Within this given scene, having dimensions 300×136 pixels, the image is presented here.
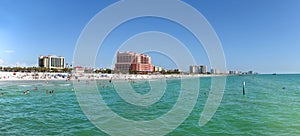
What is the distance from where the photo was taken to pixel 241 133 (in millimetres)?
11812

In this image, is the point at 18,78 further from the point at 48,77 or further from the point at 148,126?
the point at 148,126

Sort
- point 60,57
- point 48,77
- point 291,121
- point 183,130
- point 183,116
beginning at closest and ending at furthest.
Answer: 1. point 183,130
2. point 291,121
3. point 183,116
4. point 48,77
5. point 60,57

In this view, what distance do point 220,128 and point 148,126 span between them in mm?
4466

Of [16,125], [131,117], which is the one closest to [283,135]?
[131,117]

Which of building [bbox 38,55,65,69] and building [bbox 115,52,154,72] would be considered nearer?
building [bbox 115,52,154,72]

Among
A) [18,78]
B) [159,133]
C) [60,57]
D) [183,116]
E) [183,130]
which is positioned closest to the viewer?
[159,133]

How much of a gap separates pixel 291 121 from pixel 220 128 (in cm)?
631

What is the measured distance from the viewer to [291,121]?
14938mm

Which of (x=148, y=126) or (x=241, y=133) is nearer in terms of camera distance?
(x=241, y=133)

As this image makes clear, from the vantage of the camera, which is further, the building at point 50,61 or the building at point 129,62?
the building at point 50,61

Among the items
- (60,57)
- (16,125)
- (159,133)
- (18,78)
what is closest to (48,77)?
(18,78)

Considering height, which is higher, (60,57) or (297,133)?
(60,57)

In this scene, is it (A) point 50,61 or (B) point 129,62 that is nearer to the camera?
(B) point 129,62

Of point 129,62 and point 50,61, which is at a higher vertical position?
point 50,61
